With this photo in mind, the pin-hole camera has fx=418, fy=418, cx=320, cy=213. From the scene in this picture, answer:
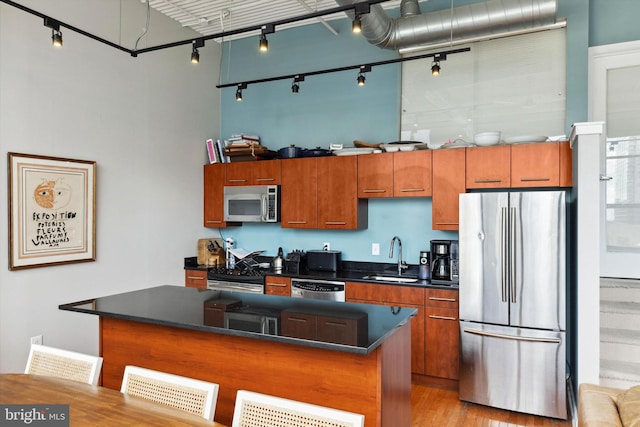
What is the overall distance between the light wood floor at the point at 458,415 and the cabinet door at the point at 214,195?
295 cm

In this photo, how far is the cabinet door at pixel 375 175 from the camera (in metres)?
4.11

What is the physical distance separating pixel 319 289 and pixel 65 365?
8.14 feet

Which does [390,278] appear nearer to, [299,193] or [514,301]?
[514,301]

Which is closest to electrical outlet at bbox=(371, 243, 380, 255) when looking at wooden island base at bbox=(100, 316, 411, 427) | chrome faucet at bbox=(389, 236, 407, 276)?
chrome faucet at bbox=(389, 236, 407, 276)

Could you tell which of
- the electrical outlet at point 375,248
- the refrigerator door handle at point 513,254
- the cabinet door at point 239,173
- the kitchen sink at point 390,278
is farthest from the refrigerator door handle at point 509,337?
the cabinet door at point 239,173

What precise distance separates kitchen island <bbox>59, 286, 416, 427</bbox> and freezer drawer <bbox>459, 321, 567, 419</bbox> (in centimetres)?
121

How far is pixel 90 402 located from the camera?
1572 mm

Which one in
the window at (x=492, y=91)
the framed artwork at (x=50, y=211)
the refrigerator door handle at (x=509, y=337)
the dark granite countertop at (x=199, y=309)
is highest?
the window at (x=492, y=91)

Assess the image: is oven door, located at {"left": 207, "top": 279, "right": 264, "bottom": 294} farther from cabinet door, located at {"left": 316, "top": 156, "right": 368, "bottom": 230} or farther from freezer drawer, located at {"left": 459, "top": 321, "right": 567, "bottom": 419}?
freezer drawer, located at {"left": 459, "top": 321, "right": 567, "bottom": 419}

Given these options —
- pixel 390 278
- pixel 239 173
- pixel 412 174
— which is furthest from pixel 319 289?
pixel 239 173

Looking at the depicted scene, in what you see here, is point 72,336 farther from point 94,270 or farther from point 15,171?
point 15,171

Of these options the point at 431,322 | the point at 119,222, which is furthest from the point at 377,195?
the point at 119,222

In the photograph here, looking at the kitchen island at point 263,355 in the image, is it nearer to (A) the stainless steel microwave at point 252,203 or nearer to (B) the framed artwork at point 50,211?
(B) the framed artwork at point 50,211

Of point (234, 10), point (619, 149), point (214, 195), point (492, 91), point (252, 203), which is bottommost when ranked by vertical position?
point (252, 203)
